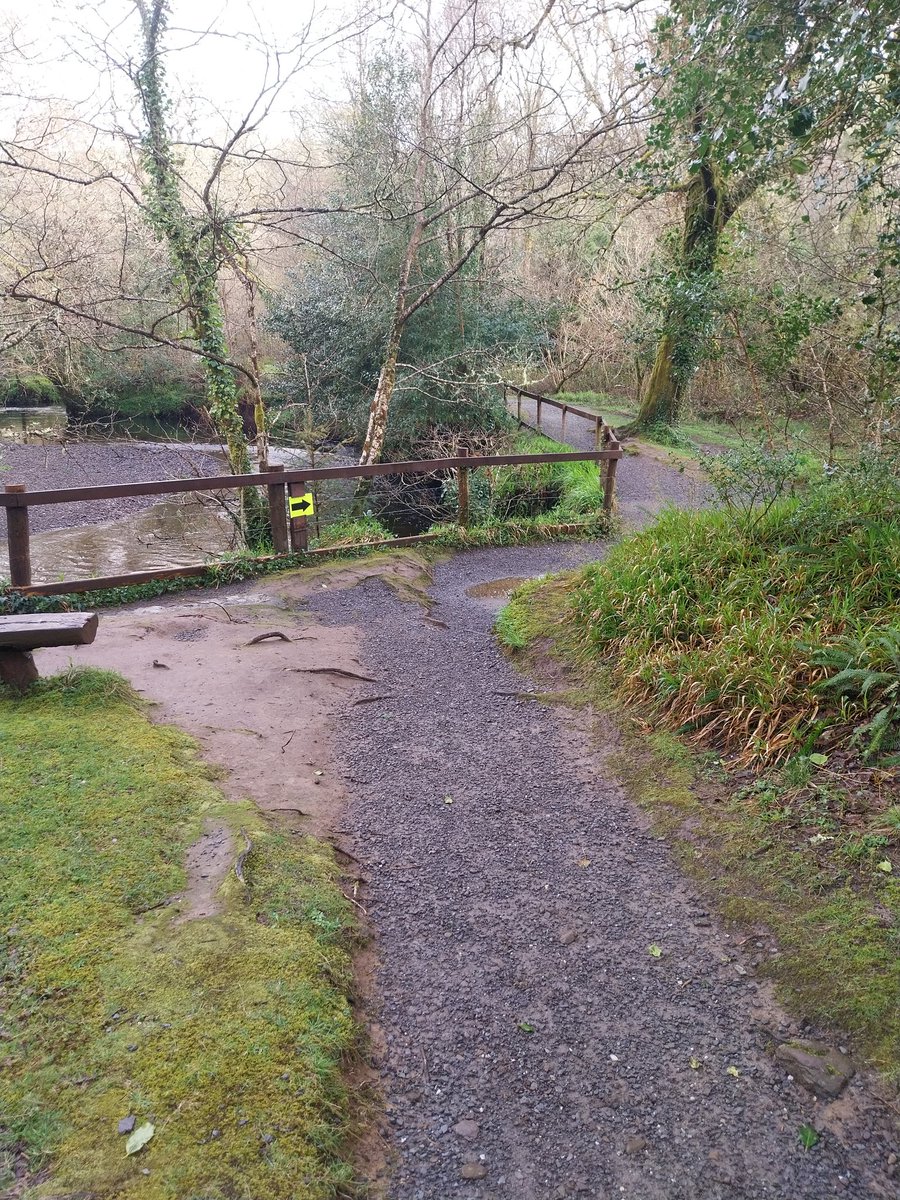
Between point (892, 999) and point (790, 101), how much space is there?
4.38m

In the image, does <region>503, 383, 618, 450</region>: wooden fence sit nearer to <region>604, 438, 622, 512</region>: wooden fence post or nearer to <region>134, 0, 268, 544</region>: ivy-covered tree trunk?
<region>604, 438, 622, 512</region>: wooden fence post

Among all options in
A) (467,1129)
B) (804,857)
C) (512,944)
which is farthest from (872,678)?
(467,1129)

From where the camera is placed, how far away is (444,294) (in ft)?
52.0

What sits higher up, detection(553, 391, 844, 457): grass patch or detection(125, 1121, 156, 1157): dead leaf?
detection(553, 391, 844, 457): grass patch

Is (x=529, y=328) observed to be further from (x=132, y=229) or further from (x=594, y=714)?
(x=594, y=714)

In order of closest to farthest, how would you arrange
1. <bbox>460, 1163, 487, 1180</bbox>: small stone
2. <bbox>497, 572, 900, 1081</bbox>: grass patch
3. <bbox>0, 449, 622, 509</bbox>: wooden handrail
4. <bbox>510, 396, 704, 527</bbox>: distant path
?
1. <bbox>460, 1163, 487, 1180</bbox>: small stone
2. <bbox>497, 572, 900, 1081</bbox>: grass patch
3. <bbox>0, 449, 622, 509</bbox>: wooden handrail
4. <bbox>510, 396, 704, 527</bbox>: distant path

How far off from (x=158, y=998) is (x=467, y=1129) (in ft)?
3.34

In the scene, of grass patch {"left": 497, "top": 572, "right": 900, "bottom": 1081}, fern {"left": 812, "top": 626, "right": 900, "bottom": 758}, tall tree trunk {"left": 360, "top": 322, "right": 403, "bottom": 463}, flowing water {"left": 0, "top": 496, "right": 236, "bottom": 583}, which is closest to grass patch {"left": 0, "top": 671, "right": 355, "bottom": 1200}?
grass patch {"left": 497, "top": 572, "right": 900, "bottom": 1081}

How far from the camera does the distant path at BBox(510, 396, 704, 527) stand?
11.3 m

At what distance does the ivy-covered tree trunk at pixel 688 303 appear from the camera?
7.83 meters

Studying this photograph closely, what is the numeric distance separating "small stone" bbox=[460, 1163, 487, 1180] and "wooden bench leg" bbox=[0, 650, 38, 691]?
353 centimetres

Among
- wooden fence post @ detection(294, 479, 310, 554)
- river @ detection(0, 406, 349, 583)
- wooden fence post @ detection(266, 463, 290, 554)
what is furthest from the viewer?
river @ detection(0, 406, 349, 583)

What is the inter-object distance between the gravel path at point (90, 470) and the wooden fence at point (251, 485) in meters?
8.50

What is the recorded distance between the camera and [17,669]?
436cm
